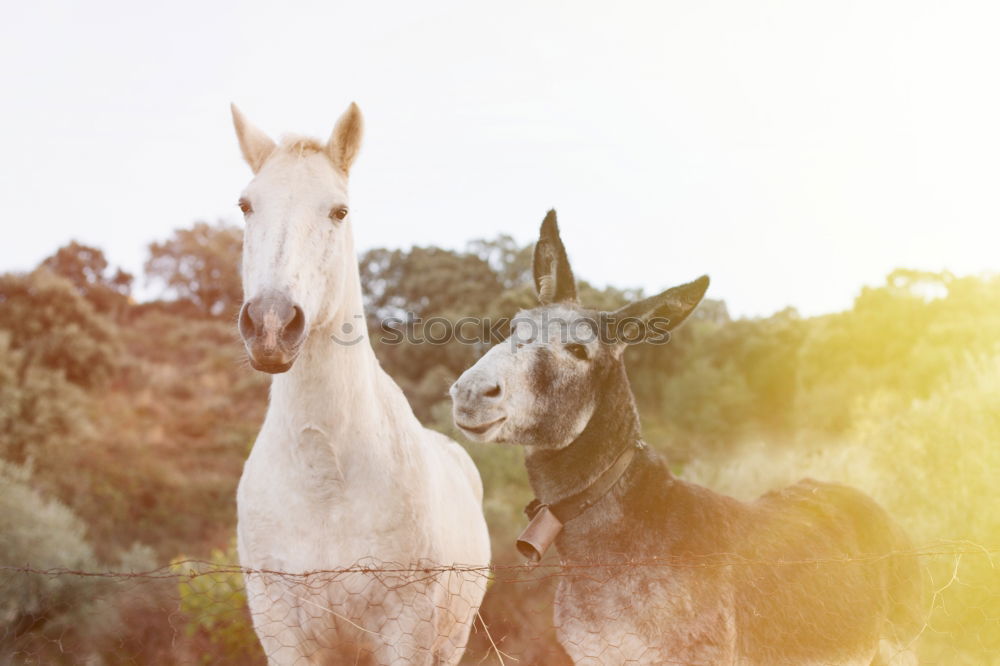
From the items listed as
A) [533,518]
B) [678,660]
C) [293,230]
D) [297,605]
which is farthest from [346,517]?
[678,660]

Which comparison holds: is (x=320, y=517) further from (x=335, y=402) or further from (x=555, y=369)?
(x=555, y=369)

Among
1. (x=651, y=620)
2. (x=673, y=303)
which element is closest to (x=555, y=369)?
(x=673, y=303)

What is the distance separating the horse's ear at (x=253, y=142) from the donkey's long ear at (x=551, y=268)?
1520 millimetres

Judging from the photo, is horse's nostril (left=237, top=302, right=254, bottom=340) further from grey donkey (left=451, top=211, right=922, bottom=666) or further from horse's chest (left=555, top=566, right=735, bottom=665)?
horse's chest (left=555, top=566, right=735, bottom=665)

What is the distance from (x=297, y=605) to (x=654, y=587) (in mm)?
1580

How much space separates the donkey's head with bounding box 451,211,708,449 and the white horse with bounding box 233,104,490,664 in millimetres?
764

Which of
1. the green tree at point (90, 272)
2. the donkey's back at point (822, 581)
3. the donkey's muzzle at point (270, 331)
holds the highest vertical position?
the green tree at point (90, 272)

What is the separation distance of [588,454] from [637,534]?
38 centimetres

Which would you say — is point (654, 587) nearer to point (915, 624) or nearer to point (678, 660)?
point (678, 660)

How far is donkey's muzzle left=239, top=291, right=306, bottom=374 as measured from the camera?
2971 mm

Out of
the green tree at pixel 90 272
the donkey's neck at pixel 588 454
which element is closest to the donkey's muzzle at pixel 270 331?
the donkey's neck at pixel 588 454

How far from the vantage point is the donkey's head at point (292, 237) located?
303cm

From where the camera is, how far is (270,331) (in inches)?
117

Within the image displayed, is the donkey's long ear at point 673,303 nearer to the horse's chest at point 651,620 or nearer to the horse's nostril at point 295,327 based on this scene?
the horse's chest at point 651,620
